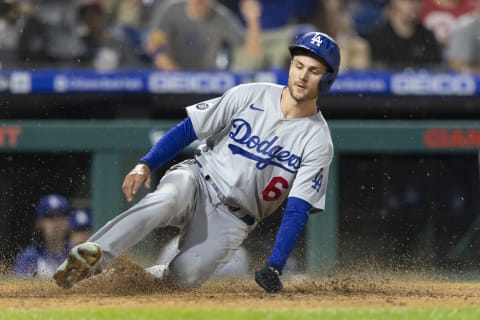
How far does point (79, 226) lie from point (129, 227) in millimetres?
2763

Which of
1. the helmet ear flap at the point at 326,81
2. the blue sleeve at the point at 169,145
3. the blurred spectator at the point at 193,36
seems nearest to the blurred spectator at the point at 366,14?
the blurred spectator at the point at 193,36

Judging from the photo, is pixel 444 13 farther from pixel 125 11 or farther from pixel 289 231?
pixel 289 231

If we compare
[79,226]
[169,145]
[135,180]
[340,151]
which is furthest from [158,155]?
[340,151]

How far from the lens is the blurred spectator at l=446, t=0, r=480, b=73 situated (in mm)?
8836

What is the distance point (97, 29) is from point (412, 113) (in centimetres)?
274

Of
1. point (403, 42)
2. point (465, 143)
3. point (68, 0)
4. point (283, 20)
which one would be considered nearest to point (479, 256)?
point (465, 143)

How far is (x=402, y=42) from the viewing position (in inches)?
350

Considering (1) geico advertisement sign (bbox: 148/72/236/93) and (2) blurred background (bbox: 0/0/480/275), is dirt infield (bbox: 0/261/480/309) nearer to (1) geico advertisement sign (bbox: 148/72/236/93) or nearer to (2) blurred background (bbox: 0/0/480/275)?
(2) blurred background (bbox: 0/0/480/275)

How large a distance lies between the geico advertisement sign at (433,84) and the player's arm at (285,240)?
3.52 metres

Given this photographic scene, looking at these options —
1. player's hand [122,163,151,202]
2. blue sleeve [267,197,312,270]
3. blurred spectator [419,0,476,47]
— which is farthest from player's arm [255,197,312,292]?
blurred spectator [419,0,476,47]

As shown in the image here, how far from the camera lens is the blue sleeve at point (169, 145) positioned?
5.46 metres

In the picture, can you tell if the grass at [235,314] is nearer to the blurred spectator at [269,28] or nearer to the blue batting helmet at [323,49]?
the blue batting helmet at [323,49]

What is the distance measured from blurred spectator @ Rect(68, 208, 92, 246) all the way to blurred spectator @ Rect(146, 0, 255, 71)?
4.68 ft

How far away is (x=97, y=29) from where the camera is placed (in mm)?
8938
